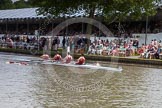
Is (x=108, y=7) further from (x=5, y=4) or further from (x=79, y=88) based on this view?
(x=5, y=4)

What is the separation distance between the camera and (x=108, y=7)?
4384 cm

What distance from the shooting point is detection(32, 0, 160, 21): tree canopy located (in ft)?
143

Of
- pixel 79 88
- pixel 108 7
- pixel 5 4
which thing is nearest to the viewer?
pixel 79 88

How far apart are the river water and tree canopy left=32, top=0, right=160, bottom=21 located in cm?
1491

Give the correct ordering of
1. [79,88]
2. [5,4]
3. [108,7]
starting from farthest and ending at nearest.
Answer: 1. [5,4]
2. [108,7]
3. [79,88]

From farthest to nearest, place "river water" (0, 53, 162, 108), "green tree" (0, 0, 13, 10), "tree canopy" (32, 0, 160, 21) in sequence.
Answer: "green tree" (0, 0, 13, 10)
"tree canopy" (32, 0, 160, 21)
"river water" (0, 53, 162, 108)

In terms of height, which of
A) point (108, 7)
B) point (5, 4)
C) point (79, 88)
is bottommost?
point (79, 88)

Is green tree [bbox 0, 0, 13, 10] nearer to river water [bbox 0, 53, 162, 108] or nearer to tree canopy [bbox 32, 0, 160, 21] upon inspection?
tree canopy [bbox 32, 0, 160, 21]

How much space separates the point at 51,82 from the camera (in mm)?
22609

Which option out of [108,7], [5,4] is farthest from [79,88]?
[5,4]

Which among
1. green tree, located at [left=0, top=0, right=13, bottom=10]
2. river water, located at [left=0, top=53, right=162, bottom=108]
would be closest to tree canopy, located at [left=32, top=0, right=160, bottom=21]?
river water, located at [left=0, top=53, right=162, bottom=108]

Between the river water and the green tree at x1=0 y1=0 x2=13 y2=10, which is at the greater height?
the green tree at x1=0 y1=0 x2=13 y2=10

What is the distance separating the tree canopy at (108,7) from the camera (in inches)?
1716

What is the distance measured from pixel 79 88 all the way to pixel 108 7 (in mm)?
24023
